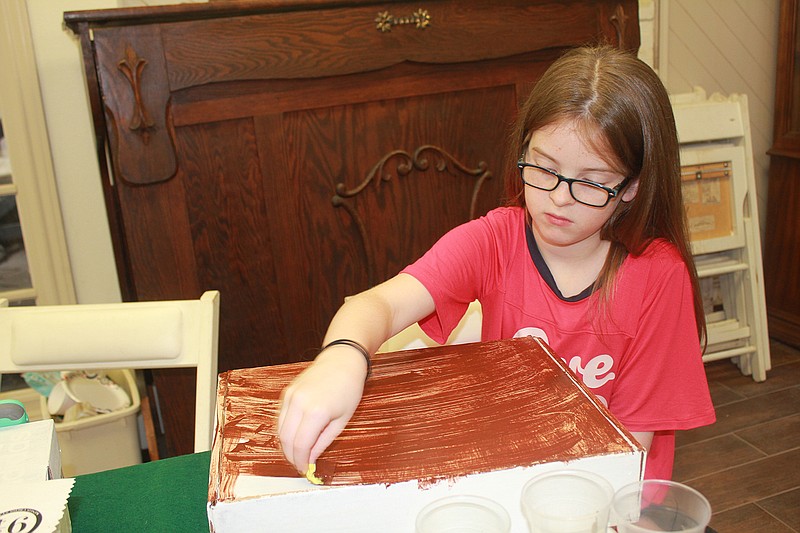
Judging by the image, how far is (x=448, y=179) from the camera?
6.67 feet

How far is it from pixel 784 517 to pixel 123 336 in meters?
1.63

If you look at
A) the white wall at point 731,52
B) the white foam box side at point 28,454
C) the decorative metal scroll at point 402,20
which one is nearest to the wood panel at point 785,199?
the white wall at point 731,52

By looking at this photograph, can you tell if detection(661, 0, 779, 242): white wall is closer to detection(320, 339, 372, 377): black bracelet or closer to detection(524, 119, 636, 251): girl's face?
detection(524, 119, 636, 251): girl's face

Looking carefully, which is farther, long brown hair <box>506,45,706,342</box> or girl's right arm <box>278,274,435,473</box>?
long brown hair <box>506,45,706,342</box>

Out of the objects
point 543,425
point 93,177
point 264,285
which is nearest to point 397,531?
point 543,425

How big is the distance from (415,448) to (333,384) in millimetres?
109

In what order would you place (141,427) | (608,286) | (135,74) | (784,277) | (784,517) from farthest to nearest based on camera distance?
(784,277) < (141,427) < (784,517) < (135,74) < (608,286)

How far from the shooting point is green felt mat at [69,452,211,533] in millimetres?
790

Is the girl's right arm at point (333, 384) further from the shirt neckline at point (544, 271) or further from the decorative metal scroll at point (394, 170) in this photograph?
the decorative metal scroll at point (394, 170)

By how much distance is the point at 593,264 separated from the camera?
1159 millimetres

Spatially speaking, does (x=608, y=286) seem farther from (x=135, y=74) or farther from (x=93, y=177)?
(x=93, y=177)

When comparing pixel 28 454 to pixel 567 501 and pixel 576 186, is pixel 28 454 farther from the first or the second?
pixel 576 186

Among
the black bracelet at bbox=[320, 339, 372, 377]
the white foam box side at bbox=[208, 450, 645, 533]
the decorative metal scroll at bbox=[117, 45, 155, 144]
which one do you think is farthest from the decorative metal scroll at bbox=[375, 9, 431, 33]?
the white foam box side at bbox=[208, 450, 645, 533]

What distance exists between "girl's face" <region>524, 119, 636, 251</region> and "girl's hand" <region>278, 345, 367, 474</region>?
0.37m
